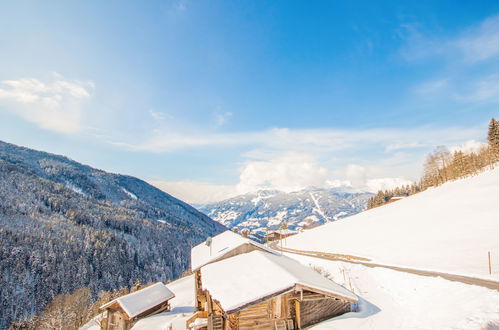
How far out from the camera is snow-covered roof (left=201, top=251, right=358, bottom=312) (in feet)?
51.3

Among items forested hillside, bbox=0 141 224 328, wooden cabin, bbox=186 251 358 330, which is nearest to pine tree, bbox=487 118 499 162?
wooden cabin, bbox=186 251 358 330

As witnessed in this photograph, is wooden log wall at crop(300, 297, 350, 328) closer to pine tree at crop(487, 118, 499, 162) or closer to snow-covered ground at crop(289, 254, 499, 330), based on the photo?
snow-covered ground at crop(289, 254, 499, 330)

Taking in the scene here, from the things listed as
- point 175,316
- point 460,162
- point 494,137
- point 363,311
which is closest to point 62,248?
point 175,316

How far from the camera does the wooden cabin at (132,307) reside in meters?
32.9

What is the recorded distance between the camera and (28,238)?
123m

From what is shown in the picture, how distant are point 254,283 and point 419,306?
38.7ft

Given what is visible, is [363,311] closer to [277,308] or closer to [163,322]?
[277,308]

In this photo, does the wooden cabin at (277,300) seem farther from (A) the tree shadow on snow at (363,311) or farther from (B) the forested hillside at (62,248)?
(B) the forested hillside at (62,248)

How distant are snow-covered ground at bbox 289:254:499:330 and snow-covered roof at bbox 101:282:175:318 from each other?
2717 centimetres

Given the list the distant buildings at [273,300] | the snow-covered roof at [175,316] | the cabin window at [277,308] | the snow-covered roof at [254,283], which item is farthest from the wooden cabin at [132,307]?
the cabin window at [277,308]

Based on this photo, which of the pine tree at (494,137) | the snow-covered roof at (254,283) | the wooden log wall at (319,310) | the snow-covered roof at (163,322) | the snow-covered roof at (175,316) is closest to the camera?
the snow-covered roof at (254,283)

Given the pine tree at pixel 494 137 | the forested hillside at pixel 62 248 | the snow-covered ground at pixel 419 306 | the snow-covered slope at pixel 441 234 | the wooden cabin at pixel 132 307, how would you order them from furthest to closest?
→ the forested hillside at pixel 62 248 < the pine tree at pixel 494 137 < the wooden cabin at pixel 132 307 < the snow-covered slope at pixel 441 234 < the snow-covered ground at pixel 419 306

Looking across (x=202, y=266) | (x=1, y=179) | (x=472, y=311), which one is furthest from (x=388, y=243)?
(x=1, y=179)

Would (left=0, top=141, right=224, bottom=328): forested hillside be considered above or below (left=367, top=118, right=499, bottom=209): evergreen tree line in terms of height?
below
